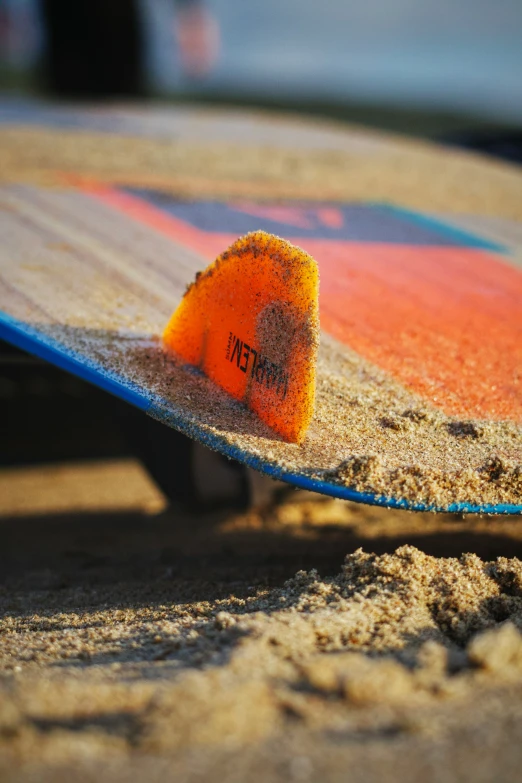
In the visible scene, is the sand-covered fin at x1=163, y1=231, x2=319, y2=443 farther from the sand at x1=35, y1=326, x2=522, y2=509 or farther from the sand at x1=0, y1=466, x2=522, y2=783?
the sand at x1=0, y1=466, x2=522, y2=783

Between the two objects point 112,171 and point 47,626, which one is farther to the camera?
point 112,171

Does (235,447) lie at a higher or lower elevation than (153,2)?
lower

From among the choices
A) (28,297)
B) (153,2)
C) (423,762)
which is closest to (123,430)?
(28,297)

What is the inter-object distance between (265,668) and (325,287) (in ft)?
5.04

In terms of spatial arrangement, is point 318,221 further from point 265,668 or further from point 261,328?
point 265,668

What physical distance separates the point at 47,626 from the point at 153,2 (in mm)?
17407

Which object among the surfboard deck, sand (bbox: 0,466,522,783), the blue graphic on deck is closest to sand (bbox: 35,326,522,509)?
the surfboard deck

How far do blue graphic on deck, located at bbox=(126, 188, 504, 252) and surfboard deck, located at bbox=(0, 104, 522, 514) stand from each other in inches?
0.5

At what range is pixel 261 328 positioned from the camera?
5.99 ft

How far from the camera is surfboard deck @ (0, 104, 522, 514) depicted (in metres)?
1.74

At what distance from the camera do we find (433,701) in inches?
46.6

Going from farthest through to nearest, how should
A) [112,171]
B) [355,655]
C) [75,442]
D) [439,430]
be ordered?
1. [112,171]
2. [75,442]
3. [439,430]
4. [355,655]

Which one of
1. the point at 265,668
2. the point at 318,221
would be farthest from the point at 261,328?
the point at 318,221

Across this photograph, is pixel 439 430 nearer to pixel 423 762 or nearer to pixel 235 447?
pixel 235 447
